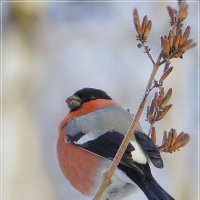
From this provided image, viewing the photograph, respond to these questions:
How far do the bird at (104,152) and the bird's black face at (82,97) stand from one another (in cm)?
3

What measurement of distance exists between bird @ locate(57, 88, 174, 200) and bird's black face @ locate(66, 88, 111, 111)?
0.03 metres

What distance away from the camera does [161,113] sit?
210 cm

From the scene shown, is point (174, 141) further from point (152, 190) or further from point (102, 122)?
point (102, 122)

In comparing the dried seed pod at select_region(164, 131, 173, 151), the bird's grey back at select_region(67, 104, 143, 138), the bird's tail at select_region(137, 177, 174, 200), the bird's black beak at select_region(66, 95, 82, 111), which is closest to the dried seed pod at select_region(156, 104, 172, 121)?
the dried seed pod at select_region(164, 131, 173, 151)

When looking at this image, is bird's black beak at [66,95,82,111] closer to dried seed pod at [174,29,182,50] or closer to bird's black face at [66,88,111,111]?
bird's black face at [66,88,111,111]

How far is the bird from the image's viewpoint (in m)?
2.46

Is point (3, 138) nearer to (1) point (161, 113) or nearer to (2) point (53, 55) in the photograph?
(2) point (53, 55)

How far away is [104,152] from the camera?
2629 mm

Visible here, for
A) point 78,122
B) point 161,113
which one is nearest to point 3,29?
point 78,122

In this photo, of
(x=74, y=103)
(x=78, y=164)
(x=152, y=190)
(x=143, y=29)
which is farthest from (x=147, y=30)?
(x=74, y=103)

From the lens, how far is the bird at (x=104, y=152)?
2.46m

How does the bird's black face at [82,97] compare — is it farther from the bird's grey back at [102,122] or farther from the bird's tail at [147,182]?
the bird's tail at [147,182]

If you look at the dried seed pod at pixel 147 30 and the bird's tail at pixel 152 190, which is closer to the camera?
the dried seed pod at pixel 147 30

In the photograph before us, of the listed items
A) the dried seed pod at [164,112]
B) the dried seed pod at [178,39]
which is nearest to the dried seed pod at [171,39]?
the dried seed pod at [178,39]
